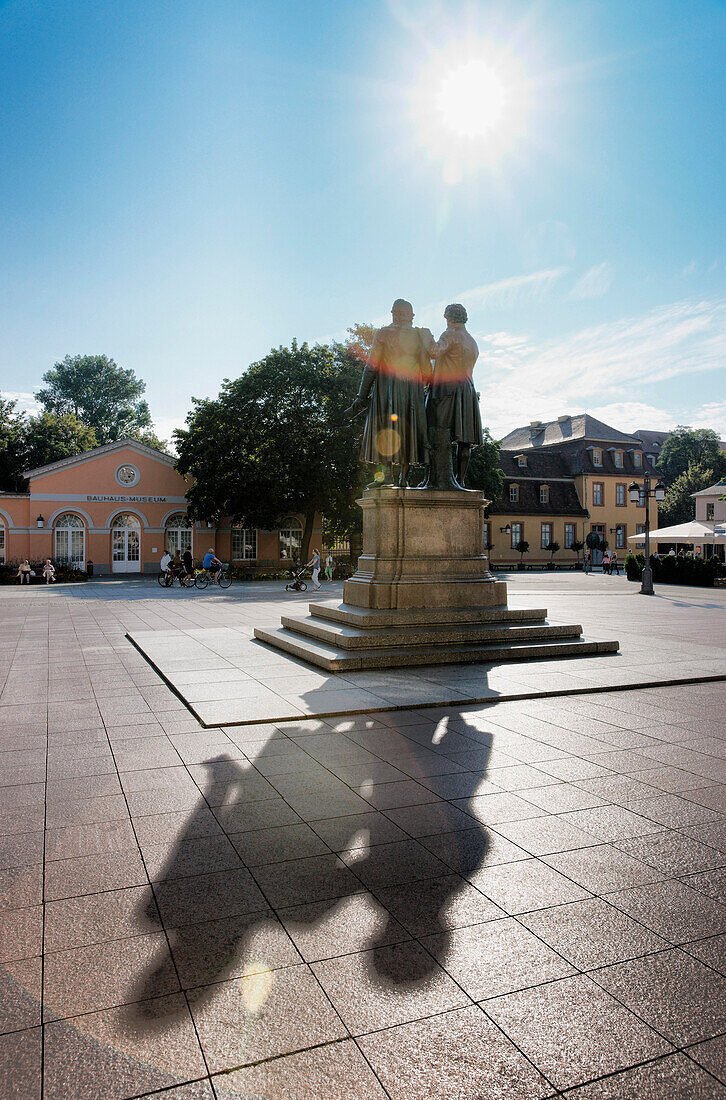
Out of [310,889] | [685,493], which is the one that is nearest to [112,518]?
[310,889]

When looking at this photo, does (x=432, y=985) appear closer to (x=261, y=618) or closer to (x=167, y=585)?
(x=261, y=618)

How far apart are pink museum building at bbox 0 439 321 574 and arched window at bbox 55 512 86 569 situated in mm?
50

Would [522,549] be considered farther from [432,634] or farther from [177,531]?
[432,634]

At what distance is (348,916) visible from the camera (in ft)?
8.87

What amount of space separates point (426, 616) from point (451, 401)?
336cm

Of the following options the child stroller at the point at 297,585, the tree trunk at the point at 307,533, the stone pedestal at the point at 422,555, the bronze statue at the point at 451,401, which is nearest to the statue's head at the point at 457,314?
the bronze statue at the point at 451,401

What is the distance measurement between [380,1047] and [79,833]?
2106mm

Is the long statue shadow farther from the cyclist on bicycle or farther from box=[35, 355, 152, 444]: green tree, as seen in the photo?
box=[35, 355, 152, 444]: green tree

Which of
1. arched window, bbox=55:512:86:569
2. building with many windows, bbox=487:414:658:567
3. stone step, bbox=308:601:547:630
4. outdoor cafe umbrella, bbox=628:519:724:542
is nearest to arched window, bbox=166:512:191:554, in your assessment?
arched window, bbox=55:512:86:569

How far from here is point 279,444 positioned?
33438 millimetres

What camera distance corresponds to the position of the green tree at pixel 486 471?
43.9m

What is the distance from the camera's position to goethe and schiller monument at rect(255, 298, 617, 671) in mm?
8547

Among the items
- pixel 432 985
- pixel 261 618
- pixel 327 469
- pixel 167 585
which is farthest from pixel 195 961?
pixel 327 469

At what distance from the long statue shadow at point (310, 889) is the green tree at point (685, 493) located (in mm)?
60140
